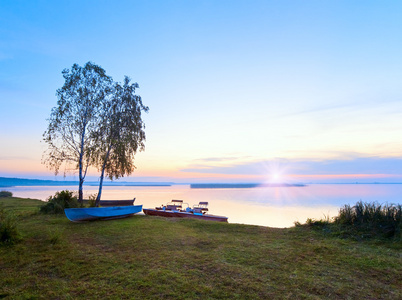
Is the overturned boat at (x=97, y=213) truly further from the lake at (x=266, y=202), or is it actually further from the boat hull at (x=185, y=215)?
the lake at (x=266, y=202)

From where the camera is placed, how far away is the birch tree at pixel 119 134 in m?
16.8

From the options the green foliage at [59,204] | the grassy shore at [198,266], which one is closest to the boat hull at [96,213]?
the grassy shore at [198,266]

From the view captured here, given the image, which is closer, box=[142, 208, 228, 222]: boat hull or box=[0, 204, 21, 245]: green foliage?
box=[0, 204, 21, 245]: green foliage

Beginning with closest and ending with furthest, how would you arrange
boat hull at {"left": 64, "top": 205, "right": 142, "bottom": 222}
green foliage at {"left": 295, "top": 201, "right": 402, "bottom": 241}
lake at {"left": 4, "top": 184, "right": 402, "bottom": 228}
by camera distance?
green foliage at {"left": 295, "top": 201, "right": 402, "bottom": 241} < boat hull at {"left": 64, "top": 205, "right": 142, "bottom": 222} < lake at {"left": 4, "top": 184, "right": 402, "bottom": 228}

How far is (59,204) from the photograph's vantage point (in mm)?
13812

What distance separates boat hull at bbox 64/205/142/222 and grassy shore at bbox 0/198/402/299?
6.69 feet

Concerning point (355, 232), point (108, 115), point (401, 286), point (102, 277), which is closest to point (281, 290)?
point (401, 286)

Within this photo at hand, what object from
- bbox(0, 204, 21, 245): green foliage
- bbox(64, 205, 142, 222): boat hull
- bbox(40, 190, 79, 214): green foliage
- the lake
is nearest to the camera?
bbox(0, 204, 21, 245): green foliage

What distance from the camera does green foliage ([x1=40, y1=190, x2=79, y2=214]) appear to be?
13539 mm

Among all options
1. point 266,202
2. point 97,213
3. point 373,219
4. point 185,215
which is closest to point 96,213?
point 97,213

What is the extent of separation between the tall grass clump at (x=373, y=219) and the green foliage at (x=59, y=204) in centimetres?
1405

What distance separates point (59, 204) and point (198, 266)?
Answer: 1186 cm

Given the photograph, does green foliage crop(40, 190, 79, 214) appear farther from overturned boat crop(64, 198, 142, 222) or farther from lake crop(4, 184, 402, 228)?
lake crop(4, 184, 402, 228)

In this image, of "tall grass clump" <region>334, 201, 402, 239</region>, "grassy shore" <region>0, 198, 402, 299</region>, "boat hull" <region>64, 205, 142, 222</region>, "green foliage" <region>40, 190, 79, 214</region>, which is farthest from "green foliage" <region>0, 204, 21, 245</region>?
"tall grass clump" <region>334, 201, 402, 239</region>
